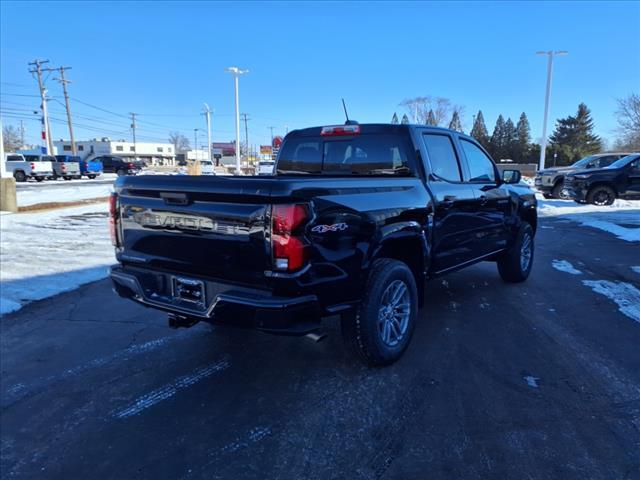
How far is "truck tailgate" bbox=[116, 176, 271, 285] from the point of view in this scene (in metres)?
2.86

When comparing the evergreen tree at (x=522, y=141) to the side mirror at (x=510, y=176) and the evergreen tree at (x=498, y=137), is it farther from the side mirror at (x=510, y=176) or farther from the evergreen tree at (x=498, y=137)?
the side mirror at (x=510, y=176)

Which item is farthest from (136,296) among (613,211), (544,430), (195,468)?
(613,211)

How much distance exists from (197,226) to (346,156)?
2.06 metres

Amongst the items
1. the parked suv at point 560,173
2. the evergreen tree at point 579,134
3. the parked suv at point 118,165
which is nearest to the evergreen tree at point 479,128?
the evergreen tree at point 579,134

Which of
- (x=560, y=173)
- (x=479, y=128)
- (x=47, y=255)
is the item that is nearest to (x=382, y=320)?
(x=47, y=255)

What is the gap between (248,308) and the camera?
9.39 ft

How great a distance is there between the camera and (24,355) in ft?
13.5

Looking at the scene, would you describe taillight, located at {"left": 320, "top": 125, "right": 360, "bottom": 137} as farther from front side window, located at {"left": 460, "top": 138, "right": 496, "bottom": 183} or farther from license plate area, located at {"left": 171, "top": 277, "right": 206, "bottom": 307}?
license plate area, located at {"left": 171, "top": 277, "right": 206, "bottom": 307}

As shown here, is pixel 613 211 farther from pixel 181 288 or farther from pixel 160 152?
pixel 160 152

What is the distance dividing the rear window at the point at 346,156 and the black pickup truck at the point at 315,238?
1cm

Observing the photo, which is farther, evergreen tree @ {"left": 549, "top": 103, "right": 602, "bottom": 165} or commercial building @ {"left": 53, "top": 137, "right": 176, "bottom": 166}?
commercial building @ {"left": 53, "top": 137, "right": 176, "bottom": 166}

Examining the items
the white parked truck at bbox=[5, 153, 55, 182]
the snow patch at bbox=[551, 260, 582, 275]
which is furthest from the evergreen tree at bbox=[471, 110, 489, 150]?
the snow patch at bbox=[551, 260, 582, 275]

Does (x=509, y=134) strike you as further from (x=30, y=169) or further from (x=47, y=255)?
(x=47, y=255)

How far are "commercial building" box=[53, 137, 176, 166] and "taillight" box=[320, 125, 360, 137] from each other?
107 meters
